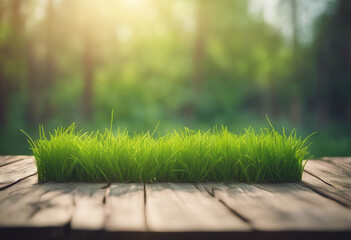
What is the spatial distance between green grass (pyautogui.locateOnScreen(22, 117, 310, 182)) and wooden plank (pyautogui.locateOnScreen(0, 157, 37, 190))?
0.77ft

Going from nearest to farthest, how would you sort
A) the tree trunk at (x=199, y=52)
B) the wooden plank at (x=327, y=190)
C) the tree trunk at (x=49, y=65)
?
1. the wooden plank at (x=327, y=190)
2. the tree trunk at (x=199, y=52)
3. the tree trunk at (x=49, y=65)

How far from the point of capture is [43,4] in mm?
16609

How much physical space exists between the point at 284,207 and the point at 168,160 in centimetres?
102

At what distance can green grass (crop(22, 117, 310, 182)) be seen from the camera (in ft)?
8.35

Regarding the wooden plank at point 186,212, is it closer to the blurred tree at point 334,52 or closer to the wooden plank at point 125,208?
the wooden plank at point 125,208

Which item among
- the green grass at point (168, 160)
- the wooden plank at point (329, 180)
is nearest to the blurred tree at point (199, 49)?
the wooden plank at point (329, 180)

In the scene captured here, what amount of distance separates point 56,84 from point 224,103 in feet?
34.9

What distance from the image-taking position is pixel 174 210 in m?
1.75

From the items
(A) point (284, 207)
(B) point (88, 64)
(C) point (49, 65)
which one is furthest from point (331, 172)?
(C) point (49, 65)

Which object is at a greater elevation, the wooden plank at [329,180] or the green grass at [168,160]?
the green grass at [168,160]

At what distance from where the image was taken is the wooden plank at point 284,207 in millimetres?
1557

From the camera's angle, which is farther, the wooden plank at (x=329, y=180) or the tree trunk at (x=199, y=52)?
the tree trunk at (x=199, y=52)

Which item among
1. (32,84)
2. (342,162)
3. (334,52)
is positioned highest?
(334,52)

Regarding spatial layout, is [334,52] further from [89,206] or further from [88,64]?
[89,206]
